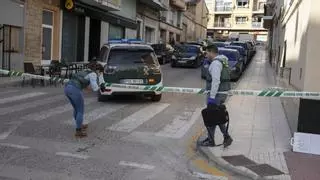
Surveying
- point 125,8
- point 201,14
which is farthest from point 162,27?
point 201,14

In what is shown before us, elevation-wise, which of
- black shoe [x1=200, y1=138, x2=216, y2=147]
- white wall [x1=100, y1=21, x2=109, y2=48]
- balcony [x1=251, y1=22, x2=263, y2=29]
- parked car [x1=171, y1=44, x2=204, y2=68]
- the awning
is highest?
balcony [x1=251, y1=22, x2=263, y2=29]

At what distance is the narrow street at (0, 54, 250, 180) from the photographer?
6.77 meters

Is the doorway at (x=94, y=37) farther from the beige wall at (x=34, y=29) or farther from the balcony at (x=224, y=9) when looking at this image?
the balcony at (x=224, y=9)

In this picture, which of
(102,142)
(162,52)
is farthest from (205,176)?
(162,52)

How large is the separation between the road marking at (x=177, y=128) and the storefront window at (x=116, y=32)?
908 inches

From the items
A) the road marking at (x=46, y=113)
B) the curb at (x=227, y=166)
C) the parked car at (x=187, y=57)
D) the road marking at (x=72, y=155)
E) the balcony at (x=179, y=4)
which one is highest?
the balcony at (x=179, y=4)

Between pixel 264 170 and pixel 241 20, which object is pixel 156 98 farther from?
pixel 241 20

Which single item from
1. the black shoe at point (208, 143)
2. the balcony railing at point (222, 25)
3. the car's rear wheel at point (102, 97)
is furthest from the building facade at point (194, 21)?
the black shoe at point (208, 143)

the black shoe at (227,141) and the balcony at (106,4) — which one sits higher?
the balcony at (106,4)

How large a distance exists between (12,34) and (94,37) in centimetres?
1051

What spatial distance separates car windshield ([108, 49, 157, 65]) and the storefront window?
20.4 metres

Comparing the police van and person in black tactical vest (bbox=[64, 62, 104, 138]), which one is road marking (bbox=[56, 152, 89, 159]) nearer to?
person in black tactical vest (bbox=[64, 62, 104, 138])

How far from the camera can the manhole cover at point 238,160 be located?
7.29 meters

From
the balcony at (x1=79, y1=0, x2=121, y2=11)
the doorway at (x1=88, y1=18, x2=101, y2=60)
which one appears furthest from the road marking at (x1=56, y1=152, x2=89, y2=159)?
the doorway at (x1=88, y1=18, x2=101, y2=60)
